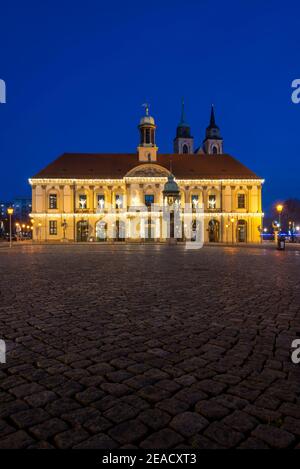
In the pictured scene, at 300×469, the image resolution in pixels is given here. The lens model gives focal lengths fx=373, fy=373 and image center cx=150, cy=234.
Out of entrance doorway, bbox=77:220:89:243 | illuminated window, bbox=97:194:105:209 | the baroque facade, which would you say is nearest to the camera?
the baroque facade

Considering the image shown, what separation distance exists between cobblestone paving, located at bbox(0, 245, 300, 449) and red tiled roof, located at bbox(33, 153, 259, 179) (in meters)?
60.0

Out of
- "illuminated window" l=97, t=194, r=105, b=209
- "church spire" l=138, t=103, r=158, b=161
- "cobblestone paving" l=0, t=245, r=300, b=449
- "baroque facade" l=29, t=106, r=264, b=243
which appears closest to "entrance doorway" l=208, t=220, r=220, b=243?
"baroque facade" l=29, t=106, r=264, b=243

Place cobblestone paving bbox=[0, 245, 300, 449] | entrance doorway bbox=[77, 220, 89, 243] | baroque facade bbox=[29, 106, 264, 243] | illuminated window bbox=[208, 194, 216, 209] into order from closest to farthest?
cobblestone paving bbox=[0, 245, 300, 449] < baroque facade bbox=[29, 106, 264, 243] < entrance doorway bbox=[77, 220, 89, 243] < illuminated window bbox=[208, 194, 216, 209]

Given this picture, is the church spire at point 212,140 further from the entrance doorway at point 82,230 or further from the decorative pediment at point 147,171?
the entrance doorway at point 82,230

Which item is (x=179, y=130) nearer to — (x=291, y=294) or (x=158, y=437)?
(x=291, y=294)

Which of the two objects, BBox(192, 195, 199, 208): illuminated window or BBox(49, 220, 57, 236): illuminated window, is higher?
BBox(192, 195, 199, 208): illuminated window

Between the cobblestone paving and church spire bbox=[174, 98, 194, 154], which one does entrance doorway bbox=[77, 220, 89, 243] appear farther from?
the cobblestone paving

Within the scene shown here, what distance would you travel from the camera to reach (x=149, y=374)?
3834mm

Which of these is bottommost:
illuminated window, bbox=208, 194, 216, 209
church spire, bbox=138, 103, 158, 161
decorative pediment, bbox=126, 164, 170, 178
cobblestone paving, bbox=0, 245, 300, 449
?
cobblestone paving, bbox=0, 245, 300, 449

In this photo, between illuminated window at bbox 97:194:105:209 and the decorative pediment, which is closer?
the decorative pediment

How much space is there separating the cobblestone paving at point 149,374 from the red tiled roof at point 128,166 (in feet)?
197

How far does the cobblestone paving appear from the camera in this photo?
275 cm
